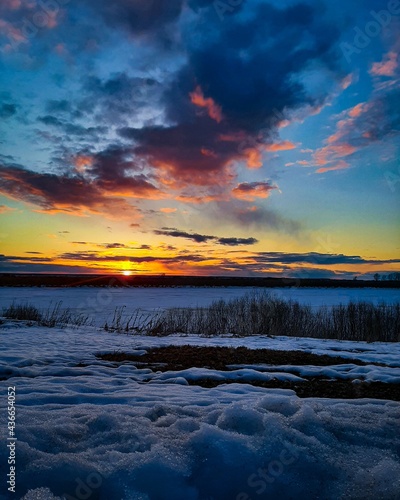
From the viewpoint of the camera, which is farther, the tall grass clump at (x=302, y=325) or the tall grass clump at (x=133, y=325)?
the tall grass clump at (x=302, y=325)

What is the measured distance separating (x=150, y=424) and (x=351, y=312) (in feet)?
49.3

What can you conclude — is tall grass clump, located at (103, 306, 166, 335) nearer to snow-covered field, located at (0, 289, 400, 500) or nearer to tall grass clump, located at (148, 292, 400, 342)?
tall grass clump, located at (148, 292, 400, 342)

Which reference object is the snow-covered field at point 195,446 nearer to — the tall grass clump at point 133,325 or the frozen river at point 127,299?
the tall grass clump at point 133,325

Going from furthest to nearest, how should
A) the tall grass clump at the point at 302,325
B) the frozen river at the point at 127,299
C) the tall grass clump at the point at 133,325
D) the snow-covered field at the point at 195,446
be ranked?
the frozen river at the point at 127,299 < the tall grass clump at the point at 302,325 < the tall grass clump at the point at 133,325 < the snow-covered field at the point at 195,446

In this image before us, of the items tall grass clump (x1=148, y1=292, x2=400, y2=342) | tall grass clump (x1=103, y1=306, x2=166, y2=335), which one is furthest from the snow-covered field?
tall grass clump (x1=148, y1=292, x2=400, y2=342)

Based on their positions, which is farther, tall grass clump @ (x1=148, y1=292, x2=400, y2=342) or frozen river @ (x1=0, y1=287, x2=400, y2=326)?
frozen river @ (x1=0, y1=287, x2=400, y2=326)

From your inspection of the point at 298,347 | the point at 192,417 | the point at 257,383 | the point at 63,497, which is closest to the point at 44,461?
the point at 63,497

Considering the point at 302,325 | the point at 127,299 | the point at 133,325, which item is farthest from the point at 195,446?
the point at 127,299

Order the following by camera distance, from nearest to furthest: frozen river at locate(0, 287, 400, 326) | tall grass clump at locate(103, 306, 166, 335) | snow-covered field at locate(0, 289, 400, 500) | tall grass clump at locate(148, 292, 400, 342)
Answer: snow-covered field at locate(0, 289, 400, 500), tall grass clump at locate(103, 306, 166, 335), tall grass clump at locate(148, 292, 400, 342), frozen river at locate(0, 287, 400, 326)

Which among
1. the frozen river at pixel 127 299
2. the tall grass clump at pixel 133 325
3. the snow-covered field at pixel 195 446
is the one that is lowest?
the frozen river at pixel 127 299

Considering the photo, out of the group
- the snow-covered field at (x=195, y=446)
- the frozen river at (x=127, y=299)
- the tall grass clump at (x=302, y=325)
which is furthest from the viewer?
the frozen river at (x=127, y=299)

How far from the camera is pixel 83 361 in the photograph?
23.9 feet

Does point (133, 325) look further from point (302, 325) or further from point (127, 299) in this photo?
point (127, 299)

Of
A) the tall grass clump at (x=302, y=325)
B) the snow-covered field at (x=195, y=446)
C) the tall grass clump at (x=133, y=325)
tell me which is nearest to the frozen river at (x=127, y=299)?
the tall grass clump at (x=133, y=325)
